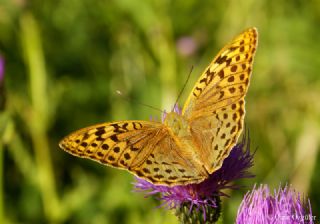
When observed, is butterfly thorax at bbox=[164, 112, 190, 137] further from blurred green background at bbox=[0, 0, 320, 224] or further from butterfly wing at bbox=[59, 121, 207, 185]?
blurred green background at bbox=[0, 0, 320, 224]

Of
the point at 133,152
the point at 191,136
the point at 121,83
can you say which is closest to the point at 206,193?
the point at 191,136

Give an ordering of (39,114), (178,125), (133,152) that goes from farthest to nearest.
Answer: (39,114) → (178,125) → (133,152)

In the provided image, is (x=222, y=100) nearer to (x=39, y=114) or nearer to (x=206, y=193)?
(x=206, y=193)

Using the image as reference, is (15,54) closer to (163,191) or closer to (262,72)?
(262,72)

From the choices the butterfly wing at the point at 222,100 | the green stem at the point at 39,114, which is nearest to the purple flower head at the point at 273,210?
the butterfly wing at the point at 222,100

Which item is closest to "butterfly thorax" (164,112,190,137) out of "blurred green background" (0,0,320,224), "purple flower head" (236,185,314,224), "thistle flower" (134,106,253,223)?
"thistle flower" (134,106,253,223)

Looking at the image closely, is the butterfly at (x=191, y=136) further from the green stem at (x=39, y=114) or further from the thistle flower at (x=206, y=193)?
the green stem at (x=39, y=114)
